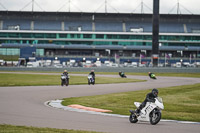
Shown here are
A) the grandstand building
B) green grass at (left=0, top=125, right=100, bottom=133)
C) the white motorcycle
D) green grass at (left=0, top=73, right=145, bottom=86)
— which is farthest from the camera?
the grandstand building

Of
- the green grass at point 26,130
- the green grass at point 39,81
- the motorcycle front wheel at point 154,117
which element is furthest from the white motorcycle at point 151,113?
the green grass at point 39,81

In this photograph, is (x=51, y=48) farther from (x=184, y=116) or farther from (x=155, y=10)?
(x=184, y=116)

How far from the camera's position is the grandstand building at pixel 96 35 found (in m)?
109

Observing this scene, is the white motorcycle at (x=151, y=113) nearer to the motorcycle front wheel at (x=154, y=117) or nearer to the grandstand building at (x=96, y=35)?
the motorcycle front wheel at (x=154, y=117)

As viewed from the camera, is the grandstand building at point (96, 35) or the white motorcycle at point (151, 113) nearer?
the white motorcycle at point (151, 113)

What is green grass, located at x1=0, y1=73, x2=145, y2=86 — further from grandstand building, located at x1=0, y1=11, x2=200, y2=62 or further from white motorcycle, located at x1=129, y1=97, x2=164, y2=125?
grandstand building, located at x1=0, y1=11, x2=200, y2=62

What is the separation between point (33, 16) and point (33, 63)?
3483 cm

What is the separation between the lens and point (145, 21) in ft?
376

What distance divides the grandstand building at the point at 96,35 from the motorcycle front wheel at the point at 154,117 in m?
92.3

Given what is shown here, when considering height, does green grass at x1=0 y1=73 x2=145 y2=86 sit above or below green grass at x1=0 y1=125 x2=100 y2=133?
below

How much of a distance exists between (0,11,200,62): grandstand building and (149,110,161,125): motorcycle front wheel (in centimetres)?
9230

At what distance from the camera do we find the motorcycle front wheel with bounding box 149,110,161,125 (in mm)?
13609

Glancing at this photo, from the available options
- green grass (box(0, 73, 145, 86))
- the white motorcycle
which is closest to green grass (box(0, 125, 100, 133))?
the white motorcycle

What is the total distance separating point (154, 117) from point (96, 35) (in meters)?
96.5
